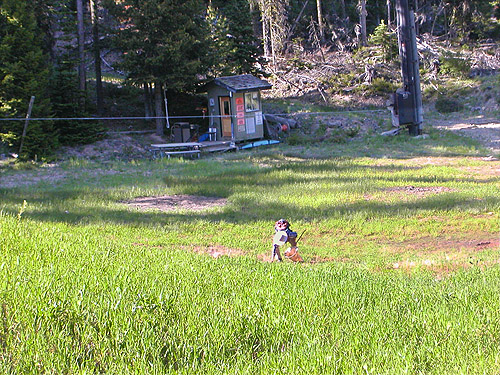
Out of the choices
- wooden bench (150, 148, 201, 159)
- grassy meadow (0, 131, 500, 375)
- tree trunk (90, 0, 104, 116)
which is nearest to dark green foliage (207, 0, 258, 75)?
tree trunk (90, 0, 104, 116)

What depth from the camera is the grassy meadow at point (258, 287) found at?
461 centimetres

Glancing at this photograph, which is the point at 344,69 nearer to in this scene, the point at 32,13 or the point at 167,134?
the point at 167,134

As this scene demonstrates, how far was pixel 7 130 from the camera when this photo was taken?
90.0ft

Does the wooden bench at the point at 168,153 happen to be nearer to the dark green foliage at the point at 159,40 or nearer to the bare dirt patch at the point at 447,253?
the dark green foliage at the point at 159,40

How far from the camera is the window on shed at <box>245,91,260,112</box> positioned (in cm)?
3453

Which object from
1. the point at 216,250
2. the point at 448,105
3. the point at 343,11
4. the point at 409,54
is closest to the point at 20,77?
the point at 409,54

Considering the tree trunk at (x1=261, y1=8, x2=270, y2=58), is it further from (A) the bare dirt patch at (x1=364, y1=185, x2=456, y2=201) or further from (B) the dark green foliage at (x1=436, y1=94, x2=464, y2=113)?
(A) the bare dirt patch at (x1=364, y1=185, x2=456, y2=201)

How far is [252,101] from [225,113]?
5.82 ft

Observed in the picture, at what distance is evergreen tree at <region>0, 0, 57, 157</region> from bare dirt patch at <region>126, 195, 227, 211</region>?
39.0 ft

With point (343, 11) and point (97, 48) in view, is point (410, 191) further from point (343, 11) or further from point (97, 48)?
point (343, 11)

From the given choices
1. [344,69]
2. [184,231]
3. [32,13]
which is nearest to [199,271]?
[184,231]

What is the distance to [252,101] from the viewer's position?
114 ft

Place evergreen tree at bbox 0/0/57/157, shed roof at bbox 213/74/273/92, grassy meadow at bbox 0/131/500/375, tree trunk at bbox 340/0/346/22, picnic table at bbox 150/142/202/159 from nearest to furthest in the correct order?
grassy meadow at bbox 0/131/500/375 < evergreen tree at bbox 0/0/57/157 < picnic table at bbox 150/142/202/159 < shed roof at bbox 213/74/273/92 < tree trunk at bbox 340/0/346/22

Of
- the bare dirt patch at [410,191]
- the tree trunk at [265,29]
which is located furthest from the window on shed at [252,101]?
the bare dirt patch at [410,191]
